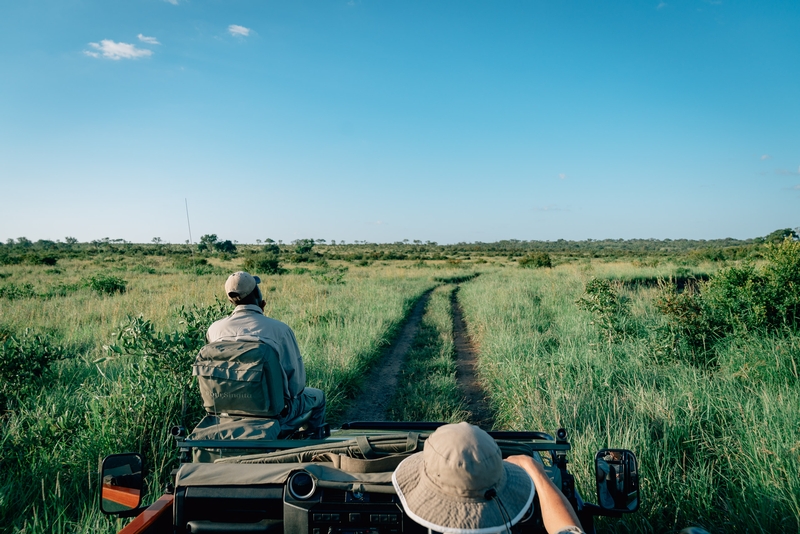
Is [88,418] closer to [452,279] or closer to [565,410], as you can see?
[565,410]

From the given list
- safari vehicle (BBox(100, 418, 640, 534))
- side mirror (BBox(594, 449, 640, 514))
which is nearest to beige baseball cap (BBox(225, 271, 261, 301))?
safari vehicle (BBox(100, 418, 640, 534))

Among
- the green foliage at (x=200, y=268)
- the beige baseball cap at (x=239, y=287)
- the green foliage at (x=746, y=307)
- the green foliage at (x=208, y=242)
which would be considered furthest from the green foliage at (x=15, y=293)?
the green foliage at (x=208, y=242)

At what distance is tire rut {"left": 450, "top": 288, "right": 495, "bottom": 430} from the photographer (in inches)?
217

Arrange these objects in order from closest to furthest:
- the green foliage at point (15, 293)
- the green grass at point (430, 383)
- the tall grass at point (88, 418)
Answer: the tall grass at point (88, 418) → the green grass at point (430, 383) → the green foliage at point (15, 293)

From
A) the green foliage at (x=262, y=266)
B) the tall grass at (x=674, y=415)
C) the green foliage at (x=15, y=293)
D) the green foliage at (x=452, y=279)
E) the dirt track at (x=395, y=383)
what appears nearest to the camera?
the tall grass at (x=674, y=415)

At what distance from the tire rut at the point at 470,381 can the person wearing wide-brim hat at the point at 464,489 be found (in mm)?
3999

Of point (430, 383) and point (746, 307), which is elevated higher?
point (746, 307)

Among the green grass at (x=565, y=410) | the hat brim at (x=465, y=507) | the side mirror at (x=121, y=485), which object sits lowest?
the green grass at (x=565, y=410)

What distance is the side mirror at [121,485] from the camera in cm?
195

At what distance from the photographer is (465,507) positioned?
140cm

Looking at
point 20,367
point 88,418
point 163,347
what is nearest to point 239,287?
point 163,347

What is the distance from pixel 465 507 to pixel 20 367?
5.68m

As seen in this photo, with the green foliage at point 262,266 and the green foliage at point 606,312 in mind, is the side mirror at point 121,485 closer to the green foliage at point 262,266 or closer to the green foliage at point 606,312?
the green foliage at point 606,312

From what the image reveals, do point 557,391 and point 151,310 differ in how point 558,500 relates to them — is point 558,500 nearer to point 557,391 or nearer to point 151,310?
point 557,391
